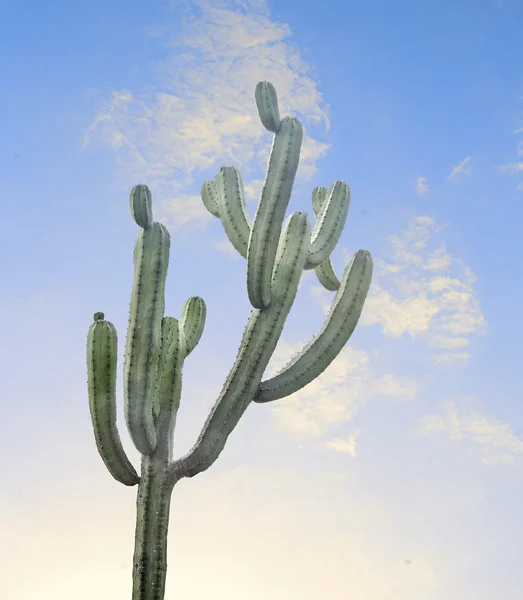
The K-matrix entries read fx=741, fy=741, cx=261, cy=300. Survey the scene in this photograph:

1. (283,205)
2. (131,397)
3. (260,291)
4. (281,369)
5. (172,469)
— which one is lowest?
(172,469)

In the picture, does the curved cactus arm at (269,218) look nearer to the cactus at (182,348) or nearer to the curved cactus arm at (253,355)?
the cactus at (182,348)

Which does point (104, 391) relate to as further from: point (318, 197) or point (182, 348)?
point (318, 197)

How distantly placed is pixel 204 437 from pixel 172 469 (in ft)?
1.10

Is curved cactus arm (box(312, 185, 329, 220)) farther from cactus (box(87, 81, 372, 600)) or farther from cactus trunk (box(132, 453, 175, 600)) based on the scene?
cactus trunk (box(132, 453, 175, 600))

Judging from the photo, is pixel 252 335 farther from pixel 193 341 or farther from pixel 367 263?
pixel 367 263

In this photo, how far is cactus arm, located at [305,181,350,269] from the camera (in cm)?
602

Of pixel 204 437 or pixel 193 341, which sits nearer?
pixel 204 437

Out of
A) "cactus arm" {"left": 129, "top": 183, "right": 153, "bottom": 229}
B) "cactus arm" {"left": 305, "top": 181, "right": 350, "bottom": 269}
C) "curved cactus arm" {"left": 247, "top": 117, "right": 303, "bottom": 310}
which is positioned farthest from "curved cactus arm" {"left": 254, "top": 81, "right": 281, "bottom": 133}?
"cactus arm" {"left": 129, "top": 183, "right": 153, "bottom": 229}

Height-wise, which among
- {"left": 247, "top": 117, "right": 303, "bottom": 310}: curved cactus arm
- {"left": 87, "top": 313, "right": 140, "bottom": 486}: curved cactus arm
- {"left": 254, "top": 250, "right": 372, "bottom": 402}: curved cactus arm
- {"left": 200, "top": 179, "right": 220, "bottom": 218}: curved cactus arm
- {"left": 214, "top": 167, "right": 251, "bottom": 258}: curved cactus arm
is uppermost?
{"left": 200, "top": 179, "right": 220, "bottom": 218}: curved cactus arm

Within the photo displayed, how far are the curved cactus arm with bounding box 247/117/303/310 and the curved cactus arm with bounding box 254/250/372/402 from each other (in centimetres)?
51

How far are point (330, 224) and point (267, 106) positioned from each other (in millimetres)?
1135

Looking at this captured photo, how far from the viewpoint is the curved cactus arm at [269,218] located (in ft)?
18.2

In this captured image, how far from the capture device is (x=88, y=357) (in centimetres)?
514

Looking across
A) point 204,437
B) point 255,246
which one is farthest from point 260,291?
point 204,437
